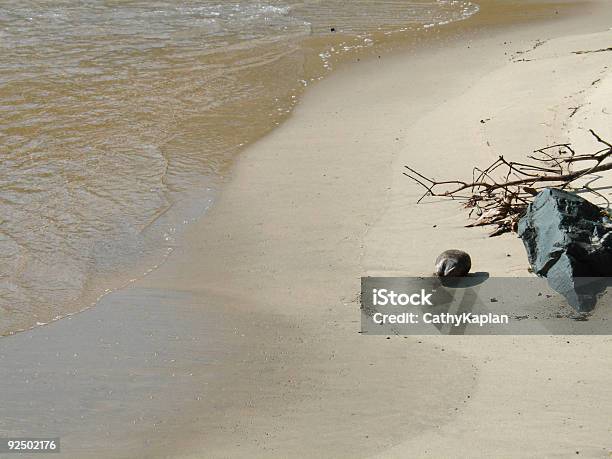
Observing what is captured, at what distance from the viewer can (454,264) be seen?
5629 mm

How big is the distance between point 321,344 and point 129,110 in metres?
5.76

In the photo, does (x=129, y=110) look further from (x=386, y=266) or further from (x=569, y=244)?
(x=569, y=244)

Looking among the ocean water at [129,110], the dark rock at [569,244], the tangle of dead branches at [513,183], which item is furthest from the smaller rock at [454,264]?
the ocean water at [129,110]

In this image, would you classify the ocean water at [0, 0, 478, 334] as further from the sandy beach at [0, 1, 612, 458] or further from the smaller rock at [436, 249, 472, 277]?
the smaller rock at [436, 249, 472, 277]

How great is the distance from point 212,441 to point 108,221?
3324mm

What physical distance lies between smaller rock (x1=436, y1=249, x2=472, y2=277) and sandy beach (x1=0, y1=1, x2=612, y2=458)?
15cm

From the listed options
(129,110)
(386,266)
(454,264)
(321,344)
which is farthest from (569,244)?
(129,110)

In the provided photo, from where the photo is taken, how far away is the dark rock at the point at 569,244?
5227 millimetres

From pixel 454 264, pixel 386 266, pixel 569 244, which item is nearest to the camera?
pixel 569 244

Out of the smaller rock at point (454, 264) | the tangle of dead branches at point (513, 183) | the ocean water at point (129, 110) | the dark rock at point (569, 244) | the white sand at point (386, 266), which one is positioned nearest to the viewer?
the white sand at point (386, 266)

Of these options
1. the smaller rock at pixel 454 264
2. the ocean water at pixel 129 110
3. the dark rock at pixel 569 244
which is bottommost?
the ocean water at pixel 129 110

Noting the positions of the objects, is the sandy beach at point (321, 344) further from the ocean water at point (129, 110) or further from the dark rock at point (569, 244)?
the ocean water at point (129, 110)

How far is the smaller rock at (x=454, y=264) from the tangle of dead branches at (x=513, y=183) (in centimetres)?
68

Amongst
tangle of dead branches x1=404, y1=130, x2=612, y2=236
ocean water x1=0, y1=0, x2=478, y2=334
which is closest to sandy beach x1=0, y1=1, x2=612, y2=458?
tangle of dead branches x1=404, y1=130, x2=612, y2=236
